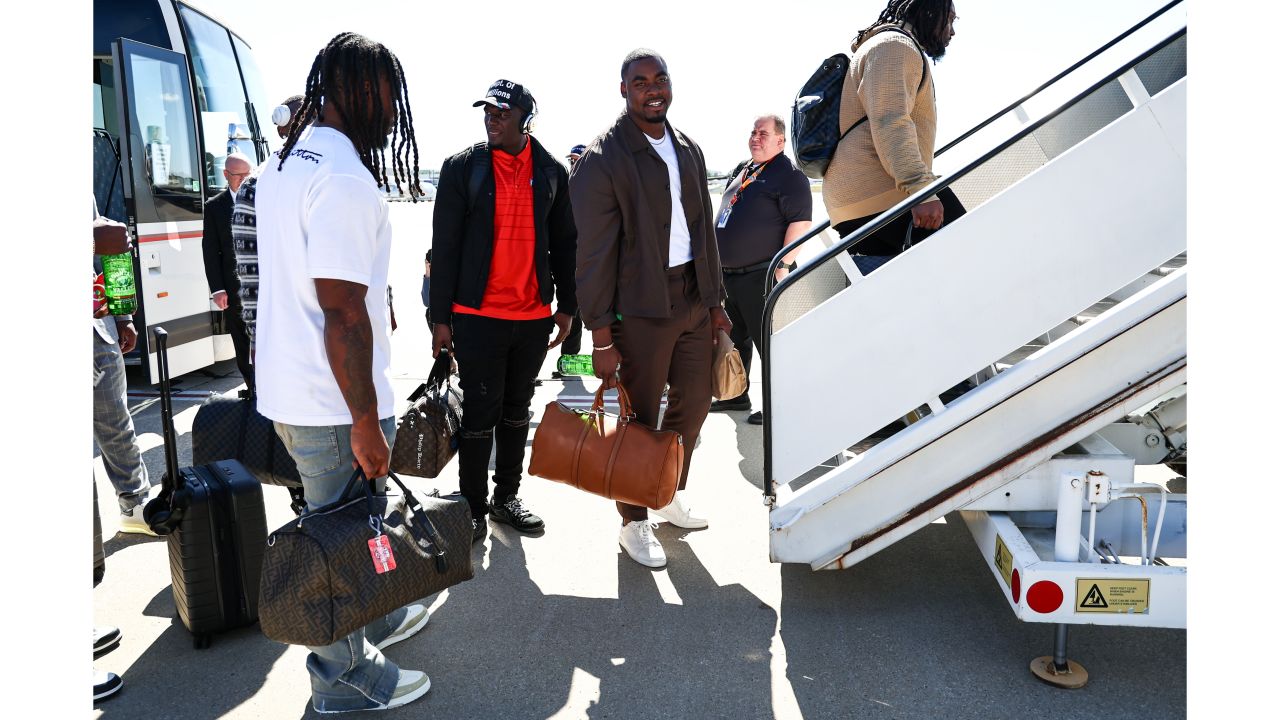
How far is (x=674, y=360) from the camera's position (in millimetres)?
3908

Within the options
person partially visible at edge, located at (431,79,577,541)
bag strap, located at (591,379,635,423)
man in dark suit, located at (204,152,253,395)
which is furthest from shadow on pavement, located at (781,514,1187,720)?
man in dark suit, located at (204,152,253,395)

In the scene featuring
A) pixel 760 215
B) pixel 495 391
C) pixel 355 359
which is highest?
pixel 760 215

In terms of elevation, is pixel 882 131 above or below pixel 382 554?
above

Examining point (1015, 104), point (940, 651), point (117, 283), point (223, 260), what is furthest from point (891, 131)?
point (223, 260)

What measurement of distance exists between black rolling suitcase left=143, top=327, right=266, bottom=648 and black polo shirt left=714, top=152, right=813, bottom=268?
3.45m

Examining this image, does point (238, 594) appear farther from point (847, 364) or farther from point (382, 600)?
point (847, 364)

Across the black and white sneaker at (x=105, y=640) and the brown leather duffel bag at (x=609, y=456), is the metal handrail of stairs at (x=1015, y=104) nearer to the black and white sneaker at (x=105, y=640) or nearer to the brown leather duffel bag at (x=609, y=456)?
the brown leather duffel bag at (x=609, y=456)

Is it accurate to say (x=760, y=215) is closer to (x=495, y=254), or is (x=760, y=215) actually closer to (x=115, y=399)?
(x=495, y=254)

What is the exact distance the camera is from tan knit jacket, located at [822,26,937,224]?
3549mm

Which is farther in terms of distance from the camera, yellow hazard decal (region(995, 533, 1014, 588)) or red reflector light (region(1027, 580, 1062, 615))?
yellow hazard decal (region(995, 533, 1014, 588))

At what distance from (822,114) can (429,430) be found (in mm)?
2079

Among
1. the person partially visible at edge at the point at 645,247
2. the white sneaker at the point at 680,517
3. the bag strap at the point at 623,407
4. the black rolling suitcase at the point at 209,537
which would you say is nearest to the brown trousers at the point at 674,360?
Result: the person partially visible at edge at the point at 645,247

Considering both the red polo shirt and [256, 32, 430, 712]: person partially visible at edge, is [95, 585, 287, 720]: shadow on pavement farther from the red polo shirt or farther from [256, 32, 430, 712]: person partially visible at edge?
the red polo shirt

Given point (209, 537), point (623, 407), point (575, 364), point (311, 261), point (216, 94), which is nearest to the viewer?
point (311, 261)
